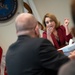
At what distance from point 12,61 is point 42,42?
0.83ft

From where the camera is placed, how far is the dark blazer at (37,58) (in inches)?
52.2

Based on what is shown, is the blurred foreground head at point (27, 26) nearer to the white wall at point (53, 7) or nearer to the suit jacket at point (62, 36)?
the suit jacket at point (62, 36)

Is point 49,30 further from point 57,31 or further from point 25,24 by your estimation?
point 25,24

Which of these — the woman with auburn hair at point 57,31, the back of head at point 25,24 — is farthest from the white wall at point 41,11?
the back of head at point 25,24

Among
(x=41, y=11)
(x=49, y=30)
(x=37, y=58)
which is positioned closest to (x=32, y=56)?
(x=37, y=58)

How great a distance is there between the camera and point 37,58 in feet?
4.38

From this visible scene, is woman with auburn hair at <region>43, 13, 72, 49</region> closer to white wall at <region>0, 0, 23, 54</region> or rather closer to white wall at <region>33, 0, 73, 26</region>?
white wall at <region>33, 0, 73, 26</region>

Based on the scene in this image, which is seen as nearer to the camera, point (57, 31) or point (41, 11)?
point (57, 31)

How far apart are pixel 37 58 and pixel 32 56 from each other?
0.11 feet

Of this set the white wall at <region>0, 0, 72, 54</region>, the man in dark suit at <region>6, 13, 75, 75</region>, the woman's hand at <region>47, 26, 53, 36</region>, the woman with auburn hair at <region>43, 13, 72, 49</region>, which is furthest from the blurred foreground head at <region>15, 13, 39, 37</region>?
the white wall at <region>0, 0, 72, 54</region>

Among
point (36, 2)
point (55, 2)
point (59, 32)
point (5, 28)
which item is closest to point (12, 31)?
point (5, 28)

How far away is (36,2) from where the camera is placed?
388 cm

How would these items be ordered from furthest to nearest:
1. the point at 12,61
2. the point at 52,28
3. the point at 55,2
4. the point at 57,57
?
1. the point at 55,2
2. the point at 52,28
3. the point at 12,61
4. the point at 57,57

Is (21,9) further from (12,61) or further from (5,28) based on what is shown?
(12,61)
